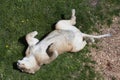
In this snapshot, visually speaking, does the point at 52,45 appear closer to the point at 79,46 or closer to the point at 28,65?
the point at 28,65

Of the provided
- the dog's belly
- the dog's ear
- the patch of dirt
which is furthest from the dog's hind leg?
the dog's ear

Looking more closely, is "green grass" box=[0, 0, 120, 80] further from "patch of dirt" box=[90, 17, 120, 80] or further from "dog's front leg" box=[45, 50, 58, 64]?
"dog's front leg" box=[45, 50, 58, 64]

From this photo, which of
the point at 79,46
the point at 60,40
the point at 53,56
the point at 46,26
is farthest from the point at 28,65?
the point at 46,26

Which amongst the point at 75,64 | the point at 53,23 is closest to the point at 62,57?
the point at 75,64

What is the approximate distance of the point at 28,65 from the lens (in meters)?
10.2

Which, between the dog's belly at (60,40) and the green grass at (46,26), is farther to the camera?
the green grass at (46,26)

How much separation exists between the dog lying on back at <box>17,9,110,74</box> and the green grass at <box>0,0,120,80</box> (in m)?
0.33

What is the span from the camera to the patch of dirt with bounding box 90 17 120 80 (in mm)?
11172

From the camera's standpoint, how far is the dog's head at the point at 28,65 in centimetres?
1020

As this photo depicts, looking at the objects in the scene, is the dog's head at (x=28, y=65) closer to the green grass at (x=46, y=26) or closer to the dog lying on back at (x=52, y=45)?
the dog lying on back at (x=52, y=45)

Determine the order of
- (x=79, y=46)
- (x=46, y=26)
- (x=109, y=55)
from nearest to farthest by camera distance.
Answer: (x=79, y=46), (x=109, y=55), (x=46, y=26)

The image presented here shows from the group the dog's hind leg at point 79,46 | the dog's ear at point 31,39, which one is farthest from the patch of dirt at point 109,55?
the dog's ear at point 31,39

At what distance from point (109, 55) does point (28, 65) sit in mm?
2437

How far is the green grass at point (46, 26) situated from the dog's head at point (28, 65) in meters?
0.27
